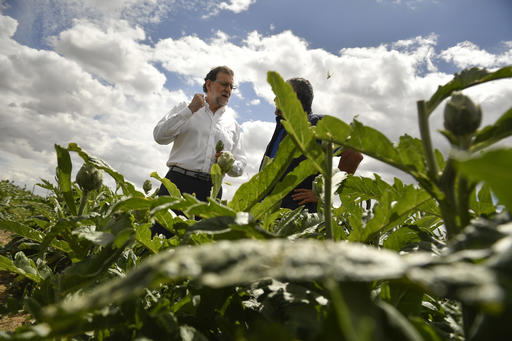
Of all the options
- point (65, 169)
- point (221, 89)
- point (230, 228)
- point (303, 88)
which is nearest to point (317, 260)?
point (230, 228)

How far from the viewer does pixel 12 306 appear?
0.75 metres

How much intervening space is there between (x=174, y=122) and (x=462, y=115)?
11.7 feet

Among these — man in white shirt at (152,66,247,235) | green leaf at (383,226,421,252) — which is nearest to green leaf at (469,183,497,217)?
green leaf at (383,226,421,252)

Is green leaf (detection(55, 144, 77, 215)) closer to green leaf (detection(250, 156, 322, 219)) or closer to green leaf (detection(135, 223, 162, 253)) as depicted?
green leaf (detection(135, 223, 162, 253))

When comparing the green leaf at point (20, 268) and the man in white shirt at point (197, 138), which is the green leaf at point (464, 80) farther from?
the man in white shirt at point (197, 138)

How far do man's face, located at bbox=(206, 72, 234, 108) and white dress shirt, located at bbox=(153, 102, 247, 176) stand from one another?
30 cm

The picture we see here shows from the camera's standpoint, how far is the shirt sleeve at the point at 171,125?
12.4ft

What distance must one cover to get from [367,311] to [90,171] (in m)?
0.92

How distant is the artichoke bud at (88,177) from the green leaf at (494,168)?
0.98 m

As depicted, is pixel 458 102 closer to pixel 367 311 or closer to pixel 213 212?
pixel 367 311

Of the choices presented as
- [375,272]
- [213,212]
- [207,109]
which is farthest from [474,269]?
[207,109]

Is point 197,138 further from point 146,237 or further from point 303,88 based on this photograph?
point 146,237

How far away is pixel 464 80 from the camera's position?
589mm

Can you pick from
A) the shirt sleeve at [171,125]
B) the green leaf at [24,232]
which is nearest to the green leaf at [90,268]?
the green leaf at [24,232]
